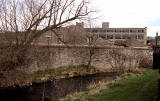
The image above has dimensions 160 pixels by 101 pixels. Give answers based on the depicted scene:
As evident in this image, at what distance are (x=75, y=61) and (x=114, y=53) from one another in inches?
232

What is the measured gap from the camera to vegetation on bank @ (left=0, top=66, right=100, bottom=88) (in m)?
14.8

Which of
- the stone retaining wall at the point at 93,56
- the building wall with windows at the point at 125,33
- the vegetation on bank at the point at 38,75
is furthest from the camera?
the building wall with windows at the point at 125,33

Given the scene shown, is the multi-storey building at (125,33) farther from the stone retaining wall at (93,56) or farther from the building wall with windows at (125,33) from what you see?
the stone retaining wall at (93,56)

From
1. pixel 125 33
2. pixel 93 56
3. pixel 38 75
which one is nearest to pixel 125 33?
pixel 125 33

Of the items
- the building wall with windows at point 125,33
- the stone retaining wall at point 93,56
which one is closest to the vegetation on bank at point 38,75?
the stone retaining wall at point 93,56

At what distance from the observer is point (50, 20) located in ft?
56.1

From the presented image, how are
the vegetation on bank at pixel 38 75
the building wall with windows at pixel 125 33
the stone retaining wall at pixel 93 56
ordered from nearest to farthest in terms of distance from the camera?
the vegetation on bank at pixel 38 75
the stone retaining wall at pixel 93 56
the building wall with windows at pixel 125 33

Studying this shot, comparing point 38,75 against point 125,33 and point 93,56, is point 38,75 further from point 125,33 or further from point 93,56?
point 125,33

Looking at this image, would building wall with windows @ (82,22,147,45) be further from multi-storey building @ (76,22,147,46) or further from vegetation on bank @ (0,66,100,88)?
vegetation on bank @ (0,66,100,88)

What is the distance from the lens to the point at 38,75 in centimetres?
1819

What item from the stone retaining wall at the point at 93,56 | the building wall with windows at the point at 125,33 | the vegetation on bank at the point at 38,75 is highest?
the building wall with windows at the point at 125,33

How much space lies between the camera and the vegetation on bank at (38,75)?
48.6 ft

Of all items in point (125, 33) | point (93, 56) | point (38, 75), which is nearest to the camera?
point (38, 75)

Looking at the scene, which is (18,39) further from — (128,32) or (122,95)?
(128,32)
